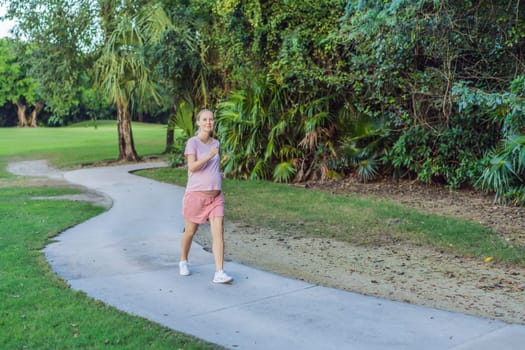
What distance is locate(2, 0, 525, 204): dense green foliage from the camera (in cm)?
937

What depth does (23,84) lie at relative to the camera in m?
69.6

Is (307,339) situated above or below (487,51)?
below

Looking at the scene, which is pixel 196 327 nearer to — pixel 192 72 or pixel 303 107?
pixel 303 107

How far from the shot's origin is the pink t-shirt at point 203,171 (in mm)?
6113

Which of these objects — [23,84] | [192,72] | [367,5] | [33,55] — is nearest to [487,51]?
[367,5]

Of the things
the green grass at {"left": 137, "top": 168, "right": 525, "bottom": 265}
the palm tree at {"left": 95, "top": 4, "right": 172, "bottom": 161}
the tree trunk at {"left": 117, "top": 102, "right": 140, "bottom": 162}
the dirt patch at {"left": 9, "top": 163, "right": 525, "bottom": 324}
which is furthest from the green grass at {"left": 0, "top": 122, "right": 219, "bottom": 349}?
the tree trunk at {"left": 117, "top": 102, "right": 140, "bottom": 162}

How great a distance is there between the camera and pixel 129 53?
62.8 ft

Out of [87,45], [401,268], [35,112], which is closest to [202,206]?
[401,268]

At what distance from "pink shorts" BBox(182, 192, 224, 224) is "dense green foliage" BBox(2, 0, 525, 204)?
3.58 m

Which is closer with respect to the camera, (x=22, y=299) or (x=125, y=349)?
(x=125, y=349)

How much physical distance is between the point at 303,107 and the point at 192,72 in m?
4.71

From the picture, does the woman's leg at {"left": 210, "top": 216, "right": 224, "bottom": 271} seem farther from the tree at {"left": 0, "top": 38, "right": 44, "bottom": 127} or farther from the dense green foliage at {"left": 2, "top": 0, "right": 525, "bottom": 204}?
the tree at {"left": 0, "top": 38, "right": 44, "bottom": 127}

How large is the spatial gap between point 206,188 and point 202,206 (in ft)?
0.62

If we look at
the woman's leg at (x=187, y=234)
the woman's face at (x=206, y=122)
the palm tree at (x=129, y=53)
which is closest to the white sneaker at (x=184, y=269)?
the woman's leg at (x=187, y=234)
